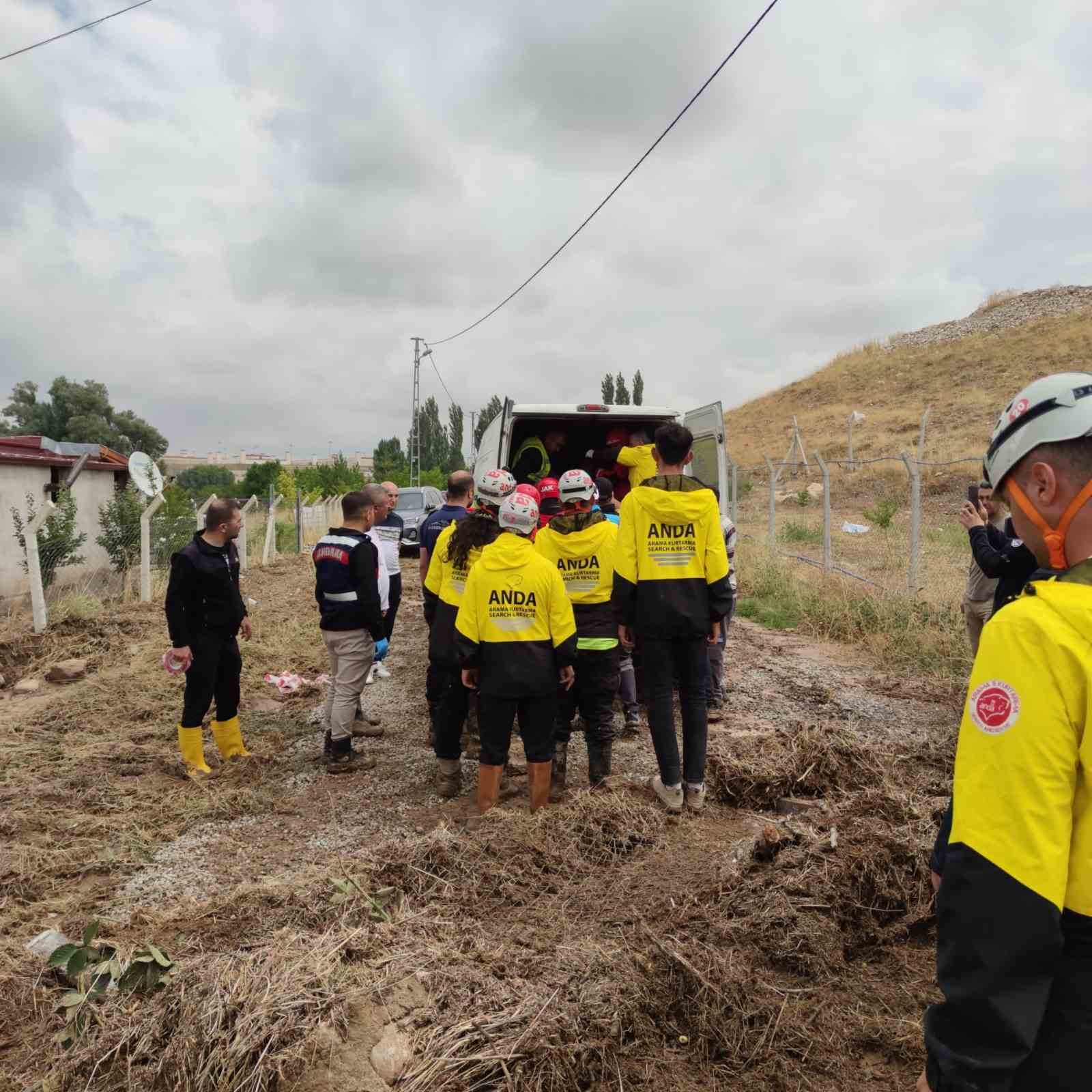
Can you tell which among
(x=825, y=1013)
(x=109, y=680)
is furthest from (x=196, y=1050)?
(x=109, y=680)

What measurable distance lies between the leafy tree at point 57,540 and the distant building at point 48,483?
0.50 m

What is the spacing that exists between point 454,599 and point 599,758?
1349mm

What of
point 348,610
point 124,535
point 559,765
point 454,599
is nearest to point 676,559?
point 454,599

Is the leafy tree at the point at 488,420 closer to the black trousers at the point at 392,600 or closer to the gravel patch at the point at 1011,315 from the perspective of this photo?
the black trousers at the point at 392,600

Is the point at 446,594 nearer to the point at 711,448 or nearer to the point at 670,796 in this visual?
the point at 670,796

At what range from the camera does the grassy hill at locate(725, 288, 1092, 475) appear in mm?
29094

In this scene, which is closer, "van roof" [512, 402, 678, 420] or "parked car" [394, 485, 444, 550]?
"van roof" [512, 402, 678, 420]

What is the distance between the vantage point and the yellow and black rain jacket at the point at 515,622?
14.0 feet

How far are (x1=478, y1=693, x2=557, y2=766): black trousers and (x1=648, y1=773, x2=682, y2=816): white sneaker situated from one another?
2.18 feet

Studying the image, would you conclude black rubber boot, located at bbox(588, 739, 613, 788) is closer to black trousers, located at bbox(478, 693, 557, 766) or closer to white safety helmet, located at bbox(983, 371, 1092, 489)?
black trousers, located at bbox(478, 693, 557, 766)

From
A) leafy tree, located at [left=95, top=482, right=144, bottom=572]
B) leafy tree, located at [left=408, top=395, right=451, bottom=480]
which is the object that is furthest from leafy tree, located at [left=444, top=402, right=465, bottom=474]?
leafy tree, located at [left=95, top=482, right=144, bottom=572]

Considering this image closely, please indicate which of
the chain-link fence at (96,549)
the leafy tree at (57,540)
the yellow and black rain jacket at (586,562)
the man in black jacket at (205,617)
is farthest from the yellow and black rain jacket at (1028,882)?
the leafy tree at (57,540)

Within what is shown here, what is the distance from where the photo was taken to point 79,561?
36.3 feet

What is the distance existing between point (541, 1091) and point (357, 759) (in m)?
3.65
